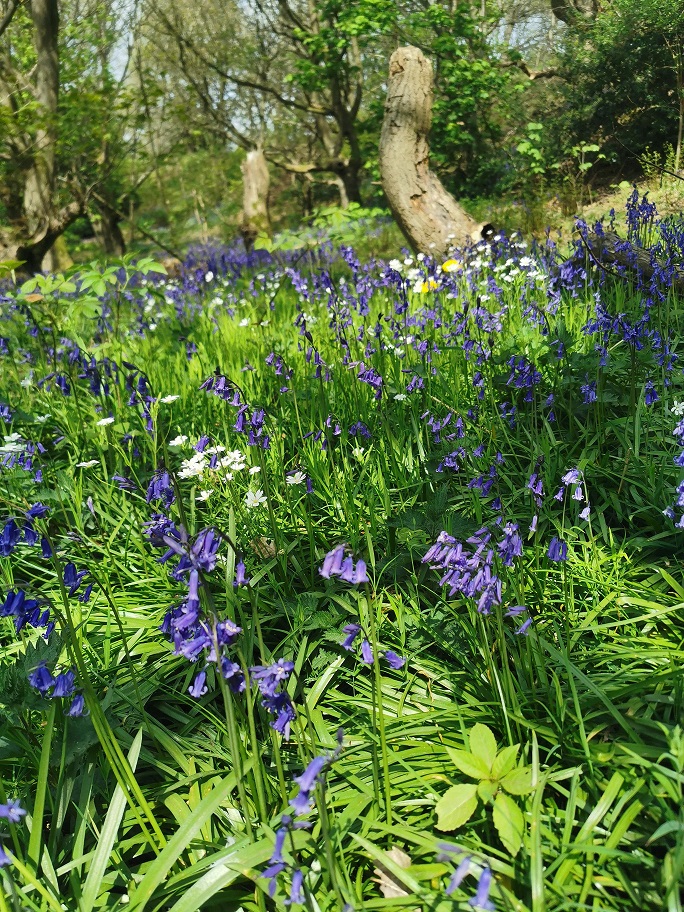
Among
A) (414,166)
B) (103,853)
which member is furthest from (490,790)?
(414,166)

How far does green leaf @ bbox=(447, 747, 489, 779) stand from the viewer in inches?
56.1

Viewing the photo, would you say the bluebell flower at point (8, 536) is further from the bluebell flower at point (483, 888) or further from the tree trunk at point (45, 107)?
the tree trunk at point (45, 107)

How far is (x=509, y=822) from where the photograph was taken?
1324mm

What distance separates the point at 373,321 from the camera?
464cm

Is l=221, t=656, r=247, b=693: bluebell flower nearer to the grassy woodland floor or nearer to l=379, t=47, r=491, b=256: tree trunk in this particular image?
the grassy woodland floor

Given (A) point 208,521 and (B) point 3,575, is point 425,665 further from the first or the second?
(B) point 3,575

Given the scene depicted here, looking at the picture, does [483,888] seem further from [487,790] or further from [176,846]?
[176,846]

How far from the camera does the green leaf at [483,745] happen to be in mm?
1454

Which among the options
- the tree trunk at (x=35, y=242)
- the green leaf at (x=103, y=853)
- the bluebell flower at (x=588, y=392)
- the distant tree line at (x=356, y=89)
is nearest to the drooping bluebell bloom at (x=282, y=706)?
the green leaf at (x=103, y=853)

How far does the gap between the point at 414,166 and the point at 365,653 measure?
21.4 ft

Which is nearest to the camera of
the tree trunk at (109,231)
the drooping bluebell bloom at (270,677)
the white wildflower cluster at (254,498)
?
the drooping bluebell bloom at (270,677)

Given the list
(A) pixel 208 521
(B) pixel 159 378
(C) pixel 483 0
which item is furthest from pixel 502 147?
(A) pixel 208 521

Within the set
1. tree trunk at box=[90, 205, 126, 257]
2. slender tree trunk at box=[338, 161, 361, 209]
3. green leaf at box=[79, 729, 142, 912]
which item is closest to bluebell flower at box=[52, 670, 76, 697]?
green leaf at box=[79, 729, 142, 912]

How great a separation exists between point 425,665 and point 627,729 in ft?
2.09
